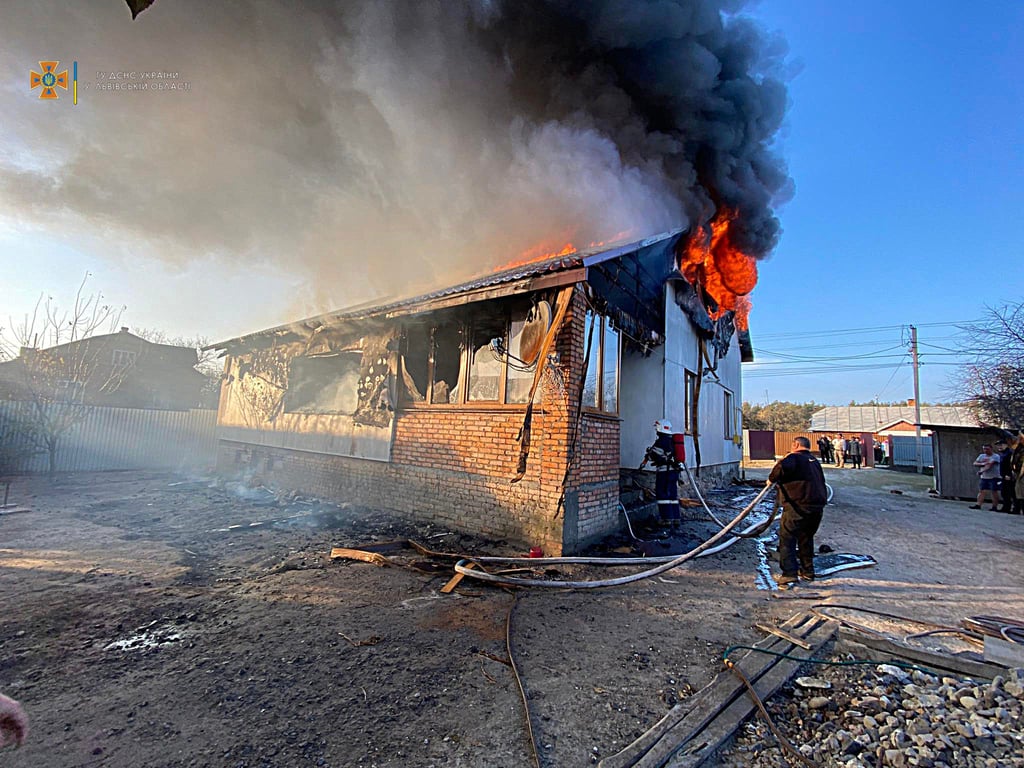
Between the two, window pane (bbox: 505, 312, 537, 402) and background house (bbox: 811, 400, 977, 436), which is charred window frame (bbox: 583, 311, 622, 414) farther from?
background house (bbox: 811, 400, 977, 436)

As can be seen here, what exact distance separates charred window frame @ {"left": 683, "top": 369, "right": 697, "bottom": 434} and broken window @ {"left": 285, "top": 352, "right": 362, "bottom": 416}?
6975 mm

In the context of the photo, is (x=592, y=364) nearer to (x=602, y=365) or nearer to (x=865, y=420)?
(x=602, y=365)

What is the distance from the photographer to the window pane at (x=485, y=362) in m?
6.65

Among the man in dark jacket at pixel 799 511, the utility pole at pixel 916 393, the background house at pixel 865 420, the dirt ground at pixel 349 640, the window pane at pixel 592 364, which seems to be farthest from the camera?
the background house at pixel 865 420

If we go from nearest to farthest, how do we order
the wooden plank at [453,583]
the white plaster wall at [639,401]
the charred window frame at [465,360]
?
the wooden plank at [453,583]
the charred window frame at [465,360]
the white plaster wall at [639,401]

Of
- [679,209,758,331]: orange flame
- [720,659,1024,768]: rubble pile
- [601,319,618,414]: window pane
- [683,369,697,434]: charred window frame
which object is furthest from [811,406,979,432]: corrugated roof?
[720,659,1024,768]: rubble pile

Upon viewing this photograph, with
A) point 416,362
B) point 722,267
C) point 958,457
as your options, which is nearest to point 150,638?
point 416,362

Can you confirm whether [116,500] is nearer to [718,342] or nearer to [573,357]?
[573,357]

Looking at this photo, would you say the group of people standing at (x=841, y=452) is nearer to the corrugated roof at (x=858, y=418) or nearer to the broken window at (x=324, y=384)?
the corrugated roof at (x=858, y=418)

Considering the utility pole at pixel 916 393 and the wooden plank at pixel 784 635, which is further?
the utility pole at pixel 916 393

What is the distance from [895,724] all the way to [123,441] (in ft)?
65.4

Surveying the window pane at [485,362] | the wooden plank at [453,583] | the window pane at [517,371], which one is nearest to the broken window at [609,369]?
the window pane at [517,371]

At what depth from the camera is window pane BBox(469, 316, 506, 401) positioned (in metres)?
6.65

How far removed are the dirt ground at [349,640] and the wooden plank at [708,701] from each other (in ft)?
0.38
